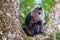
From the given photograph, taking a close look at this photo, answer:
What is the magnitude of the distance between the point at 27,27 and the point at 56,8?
1.25 m

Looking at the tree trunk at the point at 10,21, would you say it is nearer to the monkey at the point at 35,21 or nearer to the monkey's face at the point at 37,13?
the monkey at the point at 35,21

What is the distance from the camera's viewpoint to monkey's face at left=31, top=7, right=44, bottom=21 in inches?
176

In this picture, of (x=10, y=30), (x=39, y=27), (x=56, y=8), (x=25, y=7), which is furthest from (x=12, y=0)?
(x=25, y=7)

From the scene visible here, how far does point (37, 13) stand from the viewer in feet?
15.1

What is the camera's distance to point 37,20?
14.5 feet

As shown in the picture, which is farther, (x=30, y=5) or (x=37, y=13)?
(x=30, y=5)

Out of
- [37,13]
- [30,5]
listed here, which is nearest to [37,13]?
[37,13]

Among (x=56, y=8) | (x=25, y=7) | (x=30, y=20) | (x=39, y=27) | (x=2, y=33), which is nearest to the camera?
(x=2, y=33)

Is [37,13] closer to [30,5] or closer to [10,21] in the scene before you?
[30,5]

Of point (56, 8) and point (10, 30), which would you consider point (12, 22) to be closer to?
point (10, 30)

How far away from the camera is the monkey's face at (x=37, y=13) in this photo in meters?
4.47

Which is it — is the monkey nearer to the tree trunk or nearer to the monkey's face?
the monkey's face

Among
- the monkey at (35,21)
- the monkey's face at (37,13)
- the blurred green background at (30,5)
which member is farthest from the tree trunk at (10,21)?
the blurred green background at (30,5)

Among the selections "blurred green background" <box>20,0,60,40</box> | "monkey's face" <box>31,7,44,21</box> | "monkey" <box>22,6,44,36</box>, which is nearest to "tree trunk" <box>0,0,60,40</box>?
"monkey" <box>22,6,44,36</box>
